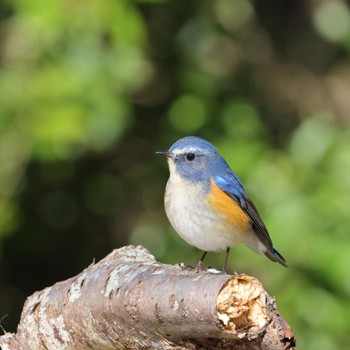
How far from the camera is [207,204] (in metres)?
5.09

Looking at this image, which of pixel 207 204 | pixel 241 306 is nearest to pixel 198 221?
pixel 207 204

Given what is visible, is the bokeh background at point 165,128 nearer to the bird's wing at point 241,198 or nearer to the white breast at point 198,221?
the bird's wing at point 241,198

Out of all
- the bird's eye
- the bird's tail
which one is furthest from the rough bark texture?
the bird's tail

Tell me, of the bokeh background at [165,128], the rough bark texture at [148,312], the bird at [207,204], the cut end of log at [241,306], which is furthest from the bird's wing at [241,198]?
the cut end of log at [241,306]

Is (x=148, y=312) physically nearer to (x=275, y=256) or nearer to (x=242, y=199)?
(x=242, y=199)

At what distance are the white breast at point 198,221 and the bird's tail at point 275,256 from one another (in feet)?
2.10

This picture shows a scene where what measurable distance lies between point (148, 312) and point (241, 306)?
363 mm

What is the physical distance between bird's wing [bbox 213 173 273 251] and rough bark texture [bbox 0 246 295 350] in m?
1.49

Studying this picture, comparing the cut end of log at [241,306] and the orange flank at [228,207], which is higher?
the cut end of log at [241,306]

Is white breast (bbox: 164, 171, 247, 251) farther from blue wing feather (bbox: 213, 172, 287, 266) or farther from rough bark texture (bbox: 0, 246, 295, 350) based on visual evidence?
rough bark texture (bbox: 0, 246, 295, 350)

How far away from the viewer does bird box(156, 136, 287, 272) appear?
5055 mm

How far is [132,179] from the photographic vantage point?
26.3 feet

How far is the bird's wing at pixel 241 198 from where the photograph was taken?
17.3 feet

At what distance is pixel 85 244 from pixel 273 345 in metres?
5.31
